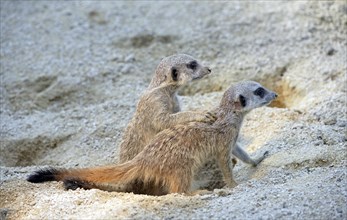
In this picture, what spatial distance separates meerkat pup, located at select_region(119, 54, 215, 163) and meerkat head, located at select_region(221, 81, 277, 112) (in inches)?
5.9

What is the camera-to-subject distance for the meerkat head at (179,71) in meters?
3.96

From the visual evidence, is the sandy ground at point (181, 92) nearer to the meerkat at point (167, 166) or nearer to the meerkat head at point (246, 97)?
the meerkat at point (167, 166)

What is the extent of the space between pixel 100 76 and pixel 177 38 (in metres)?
0.70

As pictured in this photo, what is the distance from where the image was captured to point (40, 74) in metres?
5.12

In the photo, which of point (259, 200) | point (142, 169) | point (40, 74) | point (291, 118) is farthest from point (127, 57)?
point (259, 200)

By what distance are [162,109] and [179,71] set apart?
0.29 metres

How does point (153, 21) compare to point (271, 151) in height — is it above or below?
above

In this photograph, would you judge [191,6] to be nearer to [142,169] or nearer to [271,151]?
[271,151]

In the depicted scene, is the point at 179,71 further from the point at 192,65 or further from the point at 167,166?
the point at 167,166

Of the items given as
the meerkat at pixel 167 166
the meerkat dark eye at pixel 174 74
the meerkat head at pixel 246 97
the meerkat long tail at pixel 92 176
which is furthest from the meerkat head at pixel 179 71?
the meerkat long tail at pixel 92 176

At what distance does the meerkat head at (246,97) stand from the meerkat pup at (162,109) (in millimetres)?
149

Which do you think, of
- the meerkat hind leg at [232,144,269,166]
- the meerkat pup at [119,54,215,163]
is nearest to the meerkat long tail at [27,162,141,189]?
the meerkat pup at [119,54,215,163]

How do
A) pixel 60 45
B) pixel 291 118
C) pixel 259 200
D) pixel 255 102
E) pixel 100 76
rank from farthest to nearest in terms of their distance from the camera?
pixel 60 45 < pixel 100 76 < pixel 291 118 < pixel 255 102 < pixel 259 200

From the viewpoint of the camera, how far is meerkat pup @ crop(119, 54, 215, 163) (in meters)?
3.74
